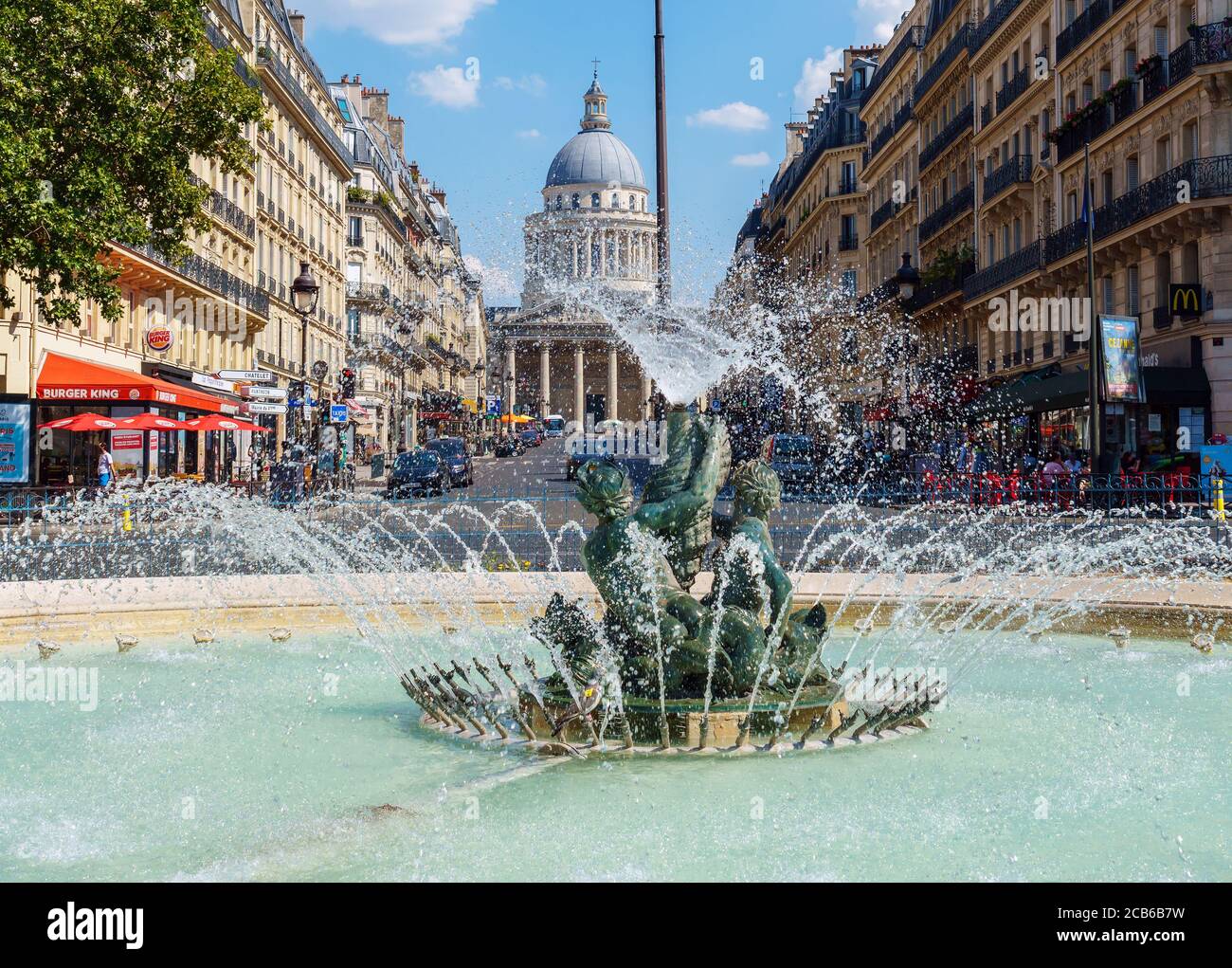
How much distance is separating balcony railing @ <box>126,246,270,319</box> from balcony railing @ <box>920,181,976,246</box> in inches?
1037

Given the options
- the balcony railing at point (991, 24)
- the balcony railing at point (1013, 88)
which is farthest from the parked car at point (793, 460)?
the balcony railing at point (991, 24)

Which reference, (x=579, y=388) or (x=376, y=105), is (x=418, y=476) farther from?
(x=579, y=388)

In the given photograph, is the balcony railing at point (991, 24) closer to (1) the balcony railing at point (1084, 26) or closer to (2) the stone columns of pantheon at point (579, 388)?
(1) the balcony railing at point (1084, 26)

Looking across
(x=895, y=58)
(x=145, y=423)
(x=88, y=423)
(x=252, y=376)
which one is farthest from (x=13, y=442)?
(x=895, y=58)

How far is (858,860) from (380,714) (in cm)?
416

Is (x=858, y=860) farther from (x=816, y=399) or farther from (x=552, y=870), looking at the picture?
(x=816, y=399)

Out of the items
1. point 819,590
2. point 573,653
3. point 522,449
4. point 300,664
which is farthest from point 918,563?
point 522,449

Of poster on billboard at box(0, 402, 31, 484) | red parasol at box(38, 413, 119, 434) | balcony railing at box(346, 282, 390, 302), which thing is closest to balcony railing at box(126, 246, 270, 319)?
red parasol at box(38, 413, 119, 434)

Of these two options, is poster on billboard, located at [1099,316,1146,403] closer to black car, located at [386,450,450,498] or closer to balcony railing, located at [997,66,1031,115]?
black car, located at [386,450,450,498]

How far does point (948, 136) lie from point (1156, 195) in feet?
69.8

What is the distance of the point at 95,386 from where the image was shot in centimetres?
3083

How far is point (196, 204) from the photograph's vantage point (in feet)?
79.5

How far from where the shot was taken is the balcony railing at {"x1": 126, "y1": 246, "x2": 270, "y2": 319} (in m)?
41.6

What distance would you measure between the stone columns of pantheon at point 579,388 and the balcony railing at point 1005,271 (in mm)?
128271
